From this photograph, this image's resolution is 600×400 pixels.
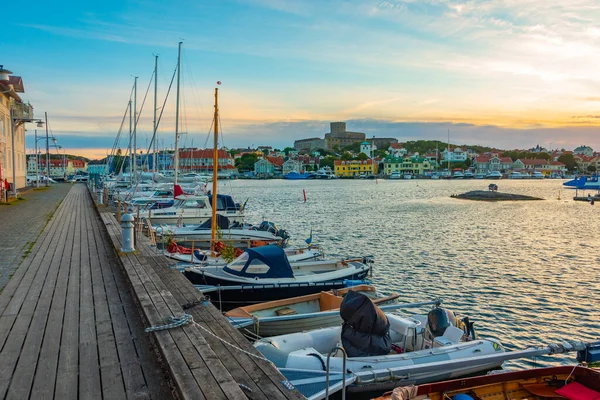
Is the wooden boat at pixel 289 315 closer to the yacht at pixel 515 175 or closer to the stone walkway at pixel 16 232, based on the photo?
the stone walkway at pixel 16 232

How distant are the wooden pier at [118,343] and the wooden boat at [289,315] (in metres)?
1.90

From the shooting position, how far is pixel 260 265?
14.1 m

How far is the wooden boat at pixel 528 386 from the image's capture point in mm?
6503

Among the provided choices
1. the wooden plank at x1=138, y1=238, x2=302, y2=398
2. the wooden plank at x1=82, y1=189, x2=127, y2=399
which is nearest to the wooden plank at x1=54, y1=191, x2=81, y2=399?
the wooden plank at x1=82, y1=189, x2=127, y2=399

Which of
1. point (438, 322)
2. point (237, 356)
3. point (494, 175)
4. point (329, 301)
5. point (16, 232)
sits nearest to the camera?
point (237, 356)

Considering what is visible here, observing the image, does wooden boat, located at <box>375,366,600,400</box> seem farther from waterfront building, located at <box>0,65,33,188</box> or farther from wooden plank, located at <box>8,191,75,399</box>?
waterfront building, located at <box>0,65,33,188</box>

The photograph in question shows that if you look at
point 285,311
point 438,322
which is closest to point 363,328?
point 438,322

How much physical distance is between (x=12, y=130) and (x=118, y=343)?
38.5 metres

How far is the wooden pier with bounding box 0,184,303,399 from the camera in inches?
182

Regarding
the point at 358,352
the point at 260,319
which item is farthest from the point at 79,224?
the point at 358,352

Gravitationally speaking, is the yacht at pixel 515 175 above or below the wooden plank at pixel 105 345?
above

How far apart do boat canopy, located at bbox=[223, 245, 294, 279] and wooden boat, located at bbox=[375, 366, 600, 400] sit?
8148 mm

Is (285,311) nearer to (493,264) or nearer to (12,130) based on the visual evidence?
(493,264)

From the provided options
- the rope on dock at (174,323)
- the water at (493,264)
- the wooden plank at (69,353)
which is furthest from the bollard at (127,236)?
the water at (493,264)
